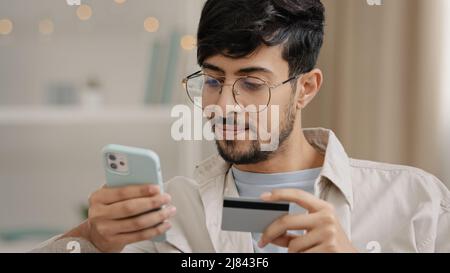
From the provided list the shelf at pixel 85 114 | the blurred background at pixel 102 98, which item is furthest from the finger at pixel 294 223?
the shelf at pixel 85 114

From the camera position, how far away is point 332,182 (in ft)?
3.21

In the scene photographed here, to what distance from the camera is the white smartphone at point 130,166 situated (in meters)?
0.82

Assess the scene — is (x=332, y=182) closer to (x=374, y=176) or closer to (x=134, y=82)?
(x=374, y=176)

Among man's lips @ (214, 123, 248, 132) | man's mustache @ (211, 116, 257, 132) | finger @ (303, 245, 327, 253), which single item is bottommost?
finger @ (303, 245, 327, 253)

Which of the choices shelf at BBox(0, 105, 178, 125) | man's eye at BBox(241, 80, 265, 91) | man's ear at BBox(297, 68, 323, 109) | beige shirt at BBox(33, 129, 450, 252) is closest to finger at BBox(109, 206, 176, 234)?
beige shirt at BBox(33, 129, 450, 252)

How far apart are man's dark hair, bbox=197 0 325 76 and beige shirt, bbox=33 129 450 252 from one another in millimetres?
→ 184

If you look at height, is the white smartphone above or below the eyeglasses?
below

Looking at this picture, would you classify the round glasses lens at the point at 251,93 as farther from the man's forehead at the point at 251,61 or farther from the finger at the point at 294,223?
the finger at the point at 294,223

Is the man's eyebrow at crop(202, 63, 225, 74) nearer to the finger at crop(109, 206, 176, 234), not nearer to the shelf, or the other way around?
the finger at crop(109, 206, 176, 234)

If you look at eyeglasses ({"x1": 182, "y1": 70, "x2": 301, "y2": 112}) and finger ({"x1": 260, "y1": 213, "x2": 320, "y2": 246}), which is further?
eyeglasses ({"x1": 182, "y1": 70, "x2": 301, "y2": 112})

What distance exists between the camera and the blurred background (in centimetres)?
113

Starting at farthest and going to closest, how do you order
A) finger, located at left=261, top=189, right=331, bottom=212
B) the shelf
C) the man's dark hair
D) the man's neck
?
1. the shelf
2. the man's neck
3. the man's dark hair
4. finger, located at left=261, top=189, right=331, bottom=212

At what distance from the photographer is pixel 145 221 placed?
0.84 m

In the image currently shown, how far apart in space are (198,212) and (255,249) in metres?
0.12
